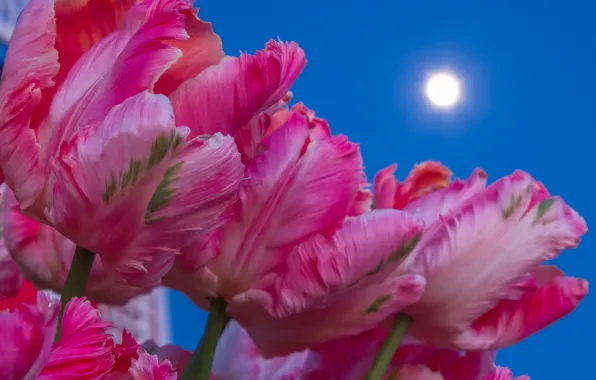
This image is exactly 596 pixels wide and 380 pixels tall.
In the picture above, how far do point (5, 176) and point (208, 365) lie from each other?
0.22 feet

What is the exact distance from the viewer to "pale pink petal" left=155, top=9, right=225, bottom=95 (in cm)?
18

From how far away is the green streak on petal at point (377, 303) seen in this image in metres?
0.19

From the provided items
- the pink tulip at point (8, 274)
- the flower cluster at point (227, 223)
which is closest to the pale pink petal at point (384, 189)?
the flower cluster at point (227, 223)

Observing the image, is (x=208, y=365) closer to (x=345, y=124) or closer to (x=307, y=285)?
(x=307, y=285)

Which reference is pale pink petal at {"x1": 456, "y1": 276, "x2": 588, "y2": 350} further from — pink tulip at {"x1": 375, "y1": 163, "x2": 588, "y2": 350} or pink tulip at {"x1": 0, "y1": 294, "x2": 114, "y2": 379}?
pink tulip at {"x1": 0, "y1": 294, "x2": 114, "y2": 379}

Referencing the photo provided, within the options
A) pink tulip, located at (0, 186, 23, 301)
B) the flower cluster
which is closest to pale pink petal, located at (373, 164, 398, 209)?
the flower cluster

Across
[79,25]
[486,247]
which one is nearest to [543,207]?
[486,247]

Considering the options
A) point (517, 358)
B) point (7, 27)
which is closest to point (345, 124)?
point (517, 358)

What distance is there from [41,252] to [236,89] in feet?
0.27

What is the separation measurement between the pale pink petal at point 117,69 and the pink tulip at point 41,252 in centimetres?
5

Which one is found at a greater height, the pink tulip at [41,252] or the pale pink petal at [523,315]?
the pale pink petal at [523,315]

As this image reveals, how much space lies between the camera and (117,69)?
16cm

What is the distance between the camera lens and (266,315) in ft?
0.62

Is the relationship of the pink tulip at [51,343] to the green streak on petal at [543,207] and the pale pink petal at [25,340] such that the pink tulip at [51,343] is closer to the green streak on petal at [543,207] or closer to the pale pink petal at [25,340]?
the pale pink petal at [25,340]
